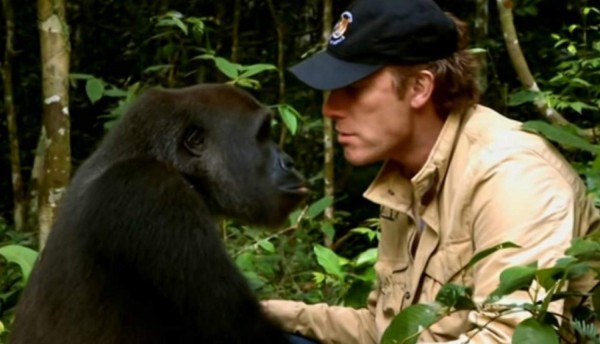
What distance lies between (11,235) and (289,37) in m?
2.94

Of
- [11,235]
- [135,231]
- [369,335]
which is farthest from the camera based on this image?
[11,235]

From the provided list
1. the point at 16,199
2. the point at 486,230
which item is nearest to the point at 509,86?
the point at 16,199

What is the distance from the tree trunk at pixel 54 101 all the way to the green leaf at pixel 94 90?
0.38 meters

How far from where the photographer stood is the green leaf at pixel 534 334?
7.26 ft

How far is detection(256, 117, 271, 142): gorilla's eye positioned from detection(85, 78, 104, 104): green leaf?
1.55 meters

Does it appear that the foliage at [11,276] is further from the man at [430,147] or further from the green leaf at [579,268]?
the green leaf at [579,268]

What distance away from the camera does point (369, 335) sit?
3.65 metres

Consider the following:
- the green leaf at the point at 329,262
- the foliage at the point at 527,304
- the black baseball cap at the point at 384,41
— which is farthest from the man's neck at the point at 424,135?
the green leaf at the point at 329,262

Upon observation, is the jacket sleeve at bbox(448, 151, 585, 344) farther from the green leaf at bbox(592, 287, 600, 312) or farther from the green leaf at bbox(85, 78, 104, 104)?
the green leaf at bbox(85, 78, 104, 104)

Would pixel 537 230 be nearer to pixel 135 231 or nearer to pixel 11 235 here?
pixel 135 231

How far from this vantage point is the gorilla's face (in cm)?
347

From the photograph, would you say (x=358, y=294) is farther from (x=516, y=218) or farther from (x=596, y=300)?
(x=596, y=300)

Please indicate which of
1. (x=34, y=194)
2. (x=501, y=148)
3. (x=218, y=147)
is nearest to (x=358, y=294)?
(x=218, y=147)

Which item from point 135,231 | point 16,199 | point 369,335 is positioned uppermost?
point 135,231
